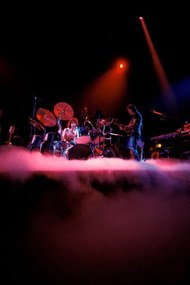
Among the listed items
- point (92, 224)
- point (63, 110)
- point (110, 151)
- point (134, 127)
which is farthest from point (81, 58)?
point (92, 224)

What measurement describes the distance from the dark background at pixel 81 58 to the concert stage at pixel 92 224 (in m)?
7.70

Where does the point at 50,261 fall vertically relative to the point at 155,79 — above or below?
below

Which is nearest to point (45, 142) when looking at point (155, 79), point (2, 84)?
point (2, 84)

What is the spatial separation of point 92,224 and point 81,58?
1005cm

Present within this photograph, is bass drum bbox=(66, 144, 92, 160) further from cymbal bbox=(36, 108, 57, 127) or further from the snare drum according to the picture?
cymbal bbox=(36, 108, 57, 127)

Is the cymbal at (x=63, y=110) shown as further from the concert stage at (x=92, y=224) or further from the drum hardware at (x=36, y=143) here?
the concert stage at (x=92, y=224)

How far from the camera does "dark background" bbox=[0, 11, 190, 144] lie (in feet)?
27.9

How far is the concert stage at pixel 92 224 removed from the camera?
0.84 metres

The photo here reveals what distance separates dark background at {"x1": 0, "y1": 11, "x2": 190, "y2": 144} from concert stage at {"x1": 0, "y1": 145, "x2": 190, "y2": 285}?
7.70 m

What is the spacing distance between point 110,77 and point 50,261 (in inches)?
423

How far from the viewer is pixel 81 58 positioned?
10258 millimetres

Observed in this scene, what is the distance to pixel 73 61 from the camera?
10.2m

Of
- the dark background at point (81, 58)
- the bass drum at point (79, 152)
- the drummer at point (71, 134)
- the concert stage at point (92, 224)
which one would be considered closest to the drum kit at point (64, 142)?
the drummer at point (71, 134)

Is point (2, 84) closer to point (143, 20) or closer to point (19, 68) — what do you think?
point (19, 68)
